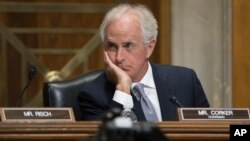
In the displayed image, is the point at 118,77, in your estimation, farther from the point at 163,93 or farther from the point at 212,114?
the point at 212,114

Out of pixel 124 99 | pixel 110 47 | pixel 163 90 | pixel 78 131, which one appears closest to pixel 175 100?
pixel 124 99

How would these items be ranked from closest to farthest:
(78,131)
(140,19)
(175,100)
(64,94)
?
(78,131) → (175,100) → (140,19) → (64,94)

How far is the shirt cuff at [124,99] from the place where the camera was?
197 inches

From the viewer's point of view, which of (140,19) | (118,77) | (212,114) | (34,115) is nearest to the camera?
(34,115)

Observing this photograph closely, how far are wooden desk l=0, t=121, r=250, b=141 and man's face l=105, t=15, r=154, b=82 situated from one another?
76 cm

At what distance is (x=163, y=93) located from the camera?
530cm

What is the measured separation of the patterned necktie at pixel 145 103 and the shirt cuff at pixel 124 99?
0.14 m

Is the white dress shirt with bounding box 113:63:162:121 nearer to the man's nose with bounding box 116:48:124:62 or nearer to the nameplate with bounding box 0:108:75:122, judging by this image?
the man's nose with bounding box 116:48:124:62

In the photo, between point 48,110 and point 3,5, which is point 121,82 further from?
point 3,5

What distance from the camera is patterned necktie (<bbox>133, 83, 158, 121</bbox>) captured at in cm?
516

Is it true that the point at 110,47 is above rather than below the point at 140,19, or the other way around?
below

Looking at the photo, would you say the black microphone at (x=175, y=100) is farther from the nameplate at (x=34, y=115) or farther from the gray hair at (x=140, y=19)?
the nameplate at (x=34, y=115)

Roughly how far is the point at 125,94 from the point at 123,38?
0.31 metres

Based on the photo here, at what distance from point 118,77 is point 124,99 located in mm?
159
